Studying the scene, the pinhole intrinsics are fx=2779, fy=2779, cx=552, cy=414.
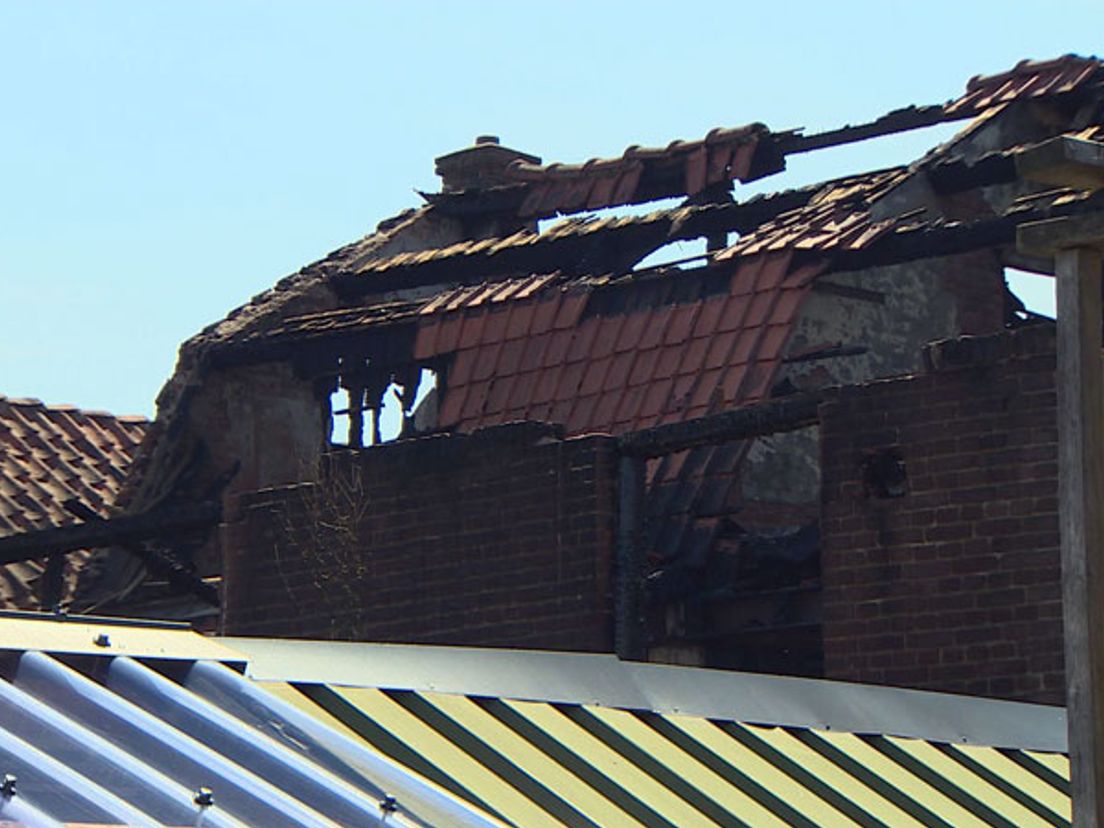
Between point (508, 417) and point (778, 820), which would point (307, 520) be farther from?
point (778, 820)

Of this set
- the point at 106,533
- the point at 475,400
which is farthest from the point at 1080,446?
the point at 106,533

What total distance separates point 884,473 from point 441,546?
9.70ft

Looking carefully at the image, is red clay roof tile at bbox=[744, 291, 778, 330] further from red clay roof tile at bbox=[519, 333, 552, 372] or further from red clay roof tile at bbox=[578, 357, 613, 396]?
red clay roof tile at bbox=[519, 333, 552, 372]

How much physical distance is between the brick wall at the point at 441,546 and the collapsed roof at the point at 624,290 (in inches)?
73.6

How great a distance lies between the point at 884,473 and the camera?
48.7ft

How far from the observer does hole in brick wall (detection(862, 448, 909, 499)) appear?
14.8 metres

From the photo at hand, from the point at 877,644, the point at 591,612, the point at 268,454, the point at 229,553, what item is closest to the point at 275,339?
the point at 268,454

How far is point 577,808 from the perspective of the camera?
31.1 feet

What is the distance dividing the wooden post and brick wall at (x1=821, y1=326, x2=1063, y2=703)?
5.07m

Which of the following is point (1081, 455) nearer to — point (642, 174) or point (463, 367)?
point (463, 367)

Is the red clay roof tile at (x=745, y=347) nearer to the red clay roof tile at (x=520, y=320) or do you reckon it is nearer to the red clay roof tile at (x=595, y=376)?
the red clay roof tile at (x=595, y=376)

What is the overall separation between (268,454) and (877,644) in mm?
9809

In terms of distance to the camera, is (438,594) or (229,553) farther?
(229,553)

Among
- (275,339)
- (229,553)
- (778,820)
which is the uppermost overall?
(275,339)
